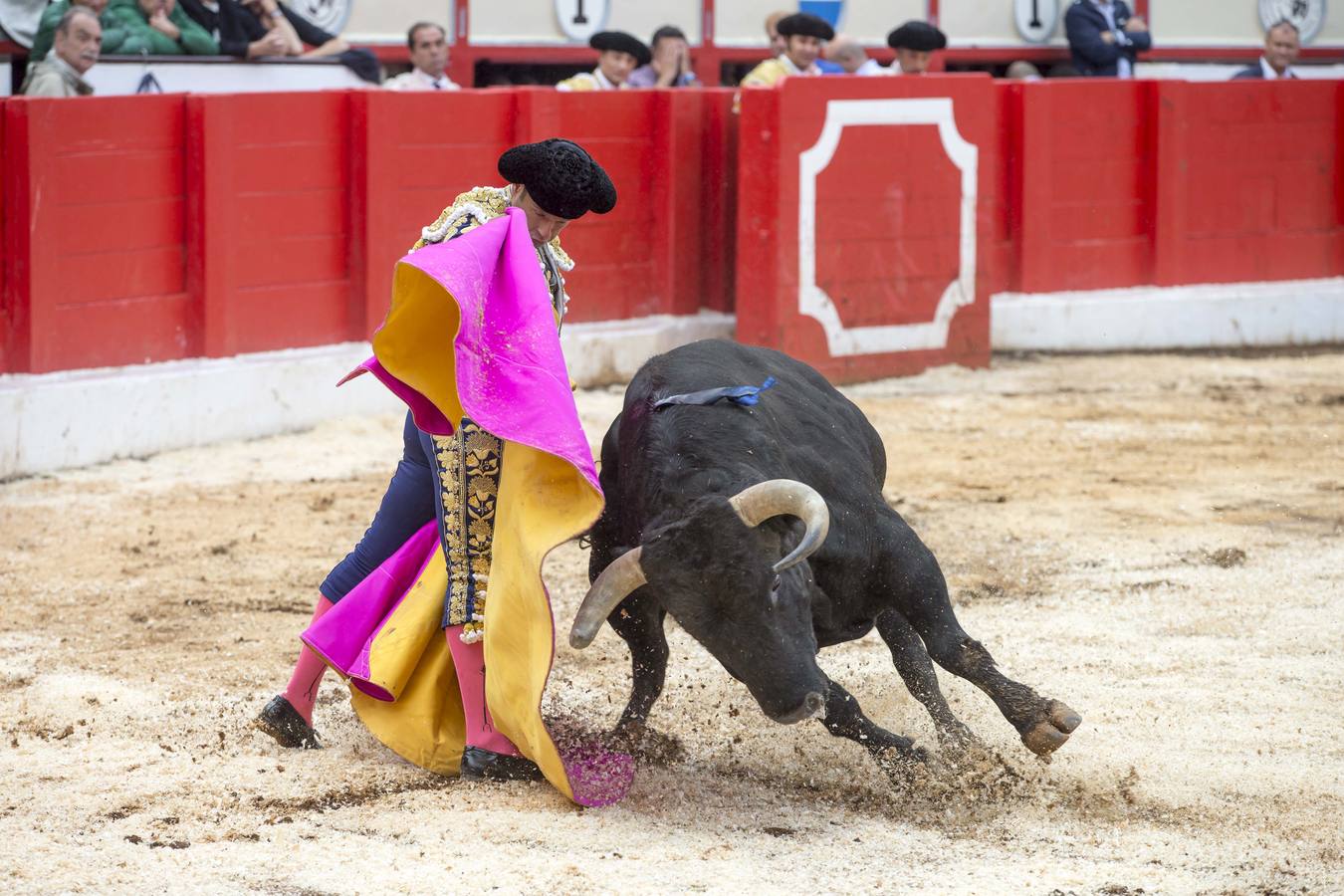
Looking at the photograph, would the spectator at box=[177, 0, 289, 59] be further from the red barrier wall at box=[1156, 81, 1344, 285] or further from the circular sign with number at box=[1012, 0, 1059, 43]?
the circular sign with number at box=[1012, 0, 1059, 43]

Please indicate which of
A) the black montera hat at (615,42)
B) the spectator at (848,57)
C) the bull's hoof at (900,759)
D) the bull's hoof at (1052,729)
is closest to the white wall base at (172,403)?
the black montera hat at (615,42)

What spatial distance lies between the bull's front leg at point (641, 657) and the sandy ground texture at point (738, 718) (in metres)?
0.07

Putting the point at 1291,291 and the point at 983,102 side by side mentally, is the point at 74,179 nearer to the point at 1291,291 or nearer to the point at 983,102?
the point at 983,102

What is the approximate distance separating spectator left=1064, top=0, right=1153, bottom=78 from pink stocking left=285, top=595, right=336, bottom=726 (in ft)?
23.9

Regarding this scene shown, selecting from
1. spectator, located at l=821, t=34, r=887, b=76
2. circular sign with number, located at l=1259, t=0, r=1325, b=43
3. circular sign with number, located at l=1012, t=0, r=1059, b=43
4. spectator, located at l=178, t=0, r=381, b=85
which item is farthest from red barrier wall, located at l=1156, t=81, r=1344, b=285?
spectator, located at l=178, t=0, r=381, b=85

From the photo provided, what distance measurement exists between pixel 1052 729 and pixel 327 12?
621cm

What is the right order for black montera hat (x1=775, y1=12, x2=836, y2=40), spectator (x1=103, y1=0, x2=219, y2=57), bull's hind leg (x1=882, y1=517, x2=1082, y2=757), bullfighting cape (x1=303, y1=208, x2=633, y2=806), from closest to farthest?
bullfighting cape (x1=303, y1=208, x2=633, y2=806)
bull's hind leg (x1=882, y1=517, x2=1082, y2=757)
spectator (x1=103, y1=0, x2=219, y2=57)
black montera hat (x1=775, y1=12, x2=836, y2=40)

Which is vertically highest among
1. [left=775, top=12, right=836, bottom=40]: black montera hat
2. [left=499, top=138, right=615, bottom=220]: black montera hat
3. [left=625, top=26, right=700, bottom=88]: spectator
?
[left=775, top=12, right=836, bottom=40]: black montera hat

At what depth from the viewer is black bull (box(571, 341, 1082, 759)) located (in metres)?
2.67

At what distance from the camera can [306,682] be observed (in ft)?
10.6

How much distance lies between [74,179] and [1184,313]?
4.93 m

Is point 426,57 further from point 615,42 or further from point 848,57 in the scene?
point 848,57

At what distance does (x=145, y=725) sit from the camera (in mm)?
3318

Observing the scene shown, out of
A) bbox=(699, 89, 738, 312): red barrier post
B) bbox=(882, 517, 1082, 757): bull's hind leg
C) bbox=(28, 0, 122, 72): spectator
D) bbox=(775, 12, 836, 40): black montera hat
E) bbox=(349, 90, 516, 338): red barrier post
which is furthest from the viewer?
bbox=(775, 12, 836, 40): black montera hat
